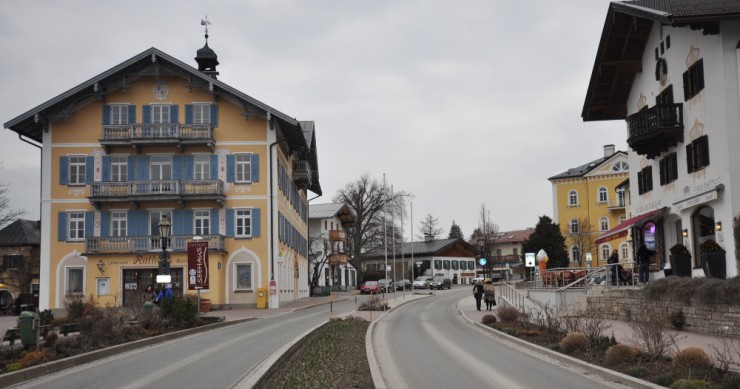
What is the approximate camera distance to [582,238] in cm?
7875

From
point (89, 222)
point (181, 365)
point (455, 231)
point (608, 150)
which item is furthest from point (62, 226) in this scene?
point (455, 231)

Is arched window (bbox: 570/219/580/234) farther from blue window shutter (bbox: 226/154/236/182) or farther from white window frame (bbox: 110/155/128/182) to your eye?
white window frame (bbox: 110/155/128/182)

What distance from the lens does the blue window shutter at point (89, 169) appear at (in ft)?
153

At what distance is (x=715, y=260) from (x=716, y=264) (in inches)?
5.2

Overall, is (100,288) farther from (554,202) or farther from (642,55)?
(554,202)

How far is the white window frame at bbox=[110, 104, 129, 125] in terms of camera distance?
4703 centimetres

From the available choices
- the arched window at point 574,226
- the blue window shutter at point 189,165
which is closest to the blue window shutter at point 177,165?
the blue window shutter at point 189,165

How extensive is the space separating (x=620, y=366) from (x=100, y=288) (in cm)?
3722

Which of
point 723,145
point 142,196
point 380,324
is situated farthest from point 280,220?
point 723,145

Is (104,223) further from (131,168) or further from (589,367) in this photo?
(589,367)

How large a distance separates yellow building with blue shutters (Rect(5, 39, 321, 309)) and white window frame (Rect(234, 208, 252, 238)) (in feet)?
0.20

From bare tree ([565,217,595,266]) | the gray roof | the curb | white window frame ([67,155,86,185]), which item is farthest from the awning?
the gray roof

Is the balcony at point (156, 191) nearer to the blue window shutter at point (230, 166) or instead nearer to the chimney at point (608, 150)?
the blue window shutter at point (230, 166)

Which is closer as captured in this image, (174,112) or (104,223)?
(104,223)
